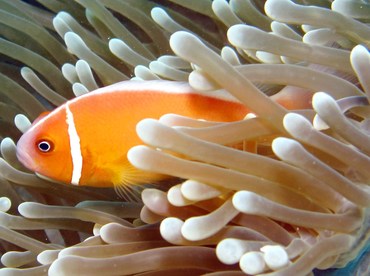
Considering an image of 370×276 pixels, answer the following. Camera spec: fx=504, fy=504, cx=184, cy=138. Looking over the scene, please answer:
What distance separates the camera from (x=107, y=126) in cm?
157

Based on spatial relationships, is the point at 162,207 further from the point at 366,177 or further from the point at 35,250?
the point at 35,250

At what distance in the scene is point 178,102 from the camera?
1536 mm

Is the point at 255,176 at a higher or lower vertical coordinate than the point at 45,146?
lower

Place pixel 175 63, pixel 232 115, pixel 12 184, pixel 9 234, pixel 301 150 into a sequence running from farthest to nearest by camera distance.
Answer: pixel 12 184
pixel 175 63
pixel 9 234
pixel 232 115
pixel 301 150

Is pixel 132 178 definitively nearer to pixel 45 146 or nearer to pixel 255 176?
pixel 45 146

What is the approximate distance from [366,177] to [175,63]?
3.23 ft

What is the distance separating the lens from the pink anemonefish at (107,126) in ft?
5.03

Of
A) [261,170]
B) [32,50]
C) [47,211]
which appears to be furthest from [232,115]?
[32,50]

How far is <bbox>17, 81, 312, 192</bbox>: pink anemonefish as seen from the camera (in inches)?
60.4

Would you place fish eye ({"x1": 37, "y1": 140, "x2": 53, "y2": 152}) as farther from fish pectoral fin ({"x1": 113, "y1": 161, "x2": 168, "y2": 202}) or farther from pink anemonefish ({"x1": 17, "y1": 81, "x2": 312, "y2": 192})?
fish pectoral fin ({"x1": 113, "y1": 161, "x2": 168, "y2": 202})

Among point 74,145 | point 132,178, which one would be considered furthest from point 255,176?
point 74,145

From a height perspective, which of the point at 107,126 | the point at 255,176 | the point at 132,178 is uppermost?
the point at 107,126

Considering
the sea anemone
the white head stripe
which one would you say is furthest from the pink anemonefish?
the sea anemone

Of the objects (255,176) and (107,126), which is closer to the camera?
(255,176)
